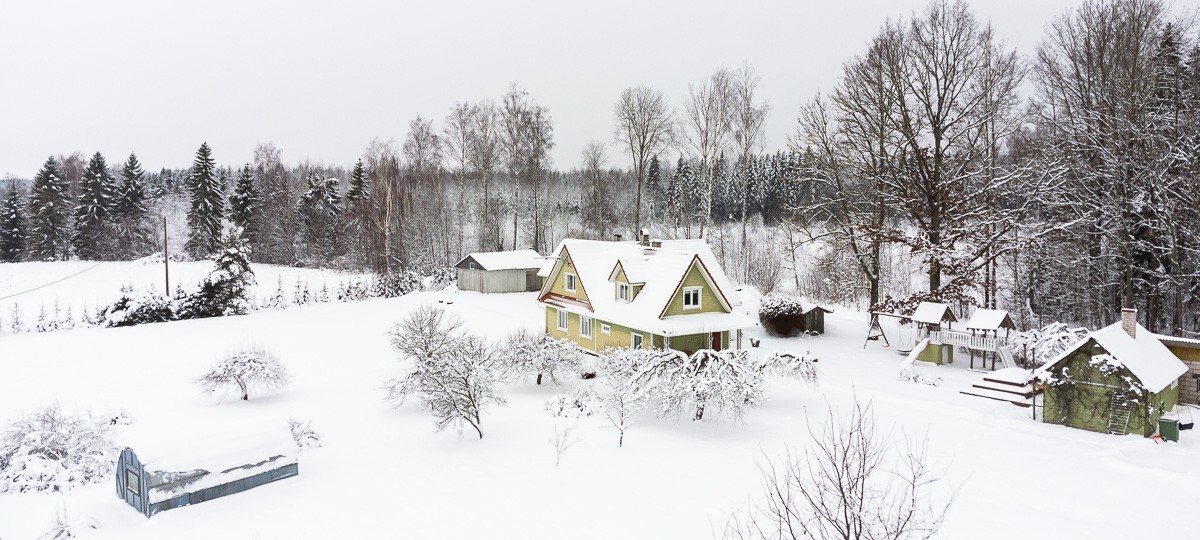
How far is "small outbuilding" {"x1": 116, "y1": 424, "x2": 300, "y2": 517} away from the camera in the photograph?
12211 mm

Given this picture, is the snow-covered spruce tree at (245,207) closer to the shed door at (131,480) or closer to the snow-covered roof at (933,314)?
the shed door at (131,480)

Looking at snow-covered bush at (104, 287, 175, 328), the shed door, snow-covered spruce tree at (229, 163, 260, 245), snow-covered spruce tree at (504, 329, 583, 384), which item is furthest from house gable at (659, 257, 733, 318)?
snow-covered spruce tree at (229, 163, 260, 245)

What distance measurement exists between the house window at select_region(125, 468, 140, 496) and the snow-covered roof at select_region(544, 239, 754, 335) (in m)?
13.5

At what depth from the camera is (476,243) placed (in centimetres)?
5881

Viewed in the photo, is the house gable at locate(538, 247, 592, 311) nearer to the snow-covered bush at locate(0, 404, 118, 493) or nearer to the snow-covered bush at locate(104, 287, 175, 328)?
the snow-covered bush at locate(0, 404, 118, 493)

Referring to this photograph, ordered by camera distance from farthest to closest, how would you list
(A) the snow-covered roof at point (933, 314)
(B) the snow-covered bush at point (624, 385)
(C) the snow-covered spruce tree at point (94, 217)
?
(C) the snow-covered spruce tree at point (94, 217) < (A) the snow-covered roof at point (933, 314) < (B) the snow-covered bush at point (624, 385)

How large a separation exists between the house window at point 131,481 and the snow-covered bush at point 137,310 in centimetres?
2091

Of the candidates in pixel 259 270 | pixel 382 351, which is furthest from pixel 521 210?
pixel 382 351

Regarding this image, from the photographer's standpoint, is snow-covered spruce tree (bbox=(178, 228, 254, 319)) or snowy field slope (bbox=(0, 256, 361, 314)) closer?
snow-covered spruce tree (bbox=(178, 228, 254, 319))

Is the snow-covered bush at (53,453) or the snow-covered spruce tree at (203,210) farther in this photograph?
the snow-covered spruce tree at (203,210)

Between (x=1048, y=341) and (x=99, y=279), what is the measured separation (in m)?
52.6

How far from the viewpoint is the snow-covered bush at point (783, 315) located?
26.4 m

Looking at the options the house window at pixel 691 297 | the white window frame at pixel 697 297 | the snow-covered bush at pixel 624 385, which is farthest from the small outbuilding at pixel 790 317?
the snow-covered bush at pixel 624 385

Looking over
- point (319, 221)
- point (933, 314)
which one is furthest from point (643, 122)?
point (319, 221)
